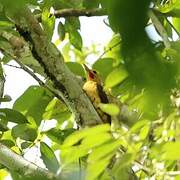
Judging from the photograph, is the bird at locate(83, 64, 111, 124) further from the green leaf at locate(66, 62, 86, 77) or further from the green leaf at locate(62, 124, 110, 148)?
the green leaf at locate(62, 124, 110, 148)

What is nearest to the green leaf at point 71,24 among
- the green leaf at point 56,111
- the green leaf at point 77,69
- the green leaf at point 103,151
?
the green leaf at point 77,69

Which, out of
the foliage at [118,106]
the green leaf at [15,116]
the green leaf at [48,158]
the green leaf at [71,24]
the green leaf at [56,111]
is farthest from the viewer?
the green leaf at [71,24]

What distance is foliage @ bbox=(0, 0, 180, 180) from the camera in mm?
245

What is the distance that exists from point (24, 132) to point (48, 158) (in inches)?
6.5

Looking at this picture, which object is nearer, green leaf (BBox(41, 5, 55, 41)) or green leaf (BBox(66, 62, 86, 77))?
green leaf (BBox(41, 5, 55, 41))

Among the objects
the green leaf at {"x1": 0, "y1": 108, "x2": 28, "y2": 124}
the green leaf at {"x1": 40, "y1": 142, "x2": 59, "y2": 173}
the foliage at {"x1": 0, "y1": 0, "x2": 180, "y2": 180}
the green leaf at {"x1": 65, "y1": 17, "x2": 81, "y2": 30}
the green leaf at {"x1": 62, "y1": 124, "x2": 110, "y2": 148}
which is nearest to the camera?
the foliage at {"x1": 0, "y1": 0, "x2": 180, "y2": 180}

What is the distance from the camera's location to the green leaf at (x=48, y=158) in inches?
63.9

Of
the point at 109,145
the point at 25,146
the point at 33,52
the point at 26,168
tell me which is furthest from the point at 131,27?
the point at 25,146

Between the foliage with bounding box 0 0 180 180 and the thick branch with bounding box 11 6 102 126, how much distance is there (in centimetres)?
4

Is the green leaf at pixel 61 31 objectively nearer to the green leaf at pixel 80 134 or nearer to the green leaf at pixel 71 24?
the green leaf at pixel 71 24

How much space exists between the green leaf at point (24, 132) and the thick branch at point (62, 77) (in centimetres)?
36

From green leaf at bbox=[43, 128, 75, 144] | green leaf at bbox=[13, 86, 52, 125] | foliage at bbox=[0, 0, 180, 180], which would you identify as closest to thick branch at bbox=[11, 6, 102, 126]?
foliage at bbox=[0, 0, 180, 180]

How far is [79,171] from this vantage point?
1.21 metres

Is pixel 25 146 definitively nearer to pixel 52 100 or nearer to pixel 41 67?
pixel 52 100
